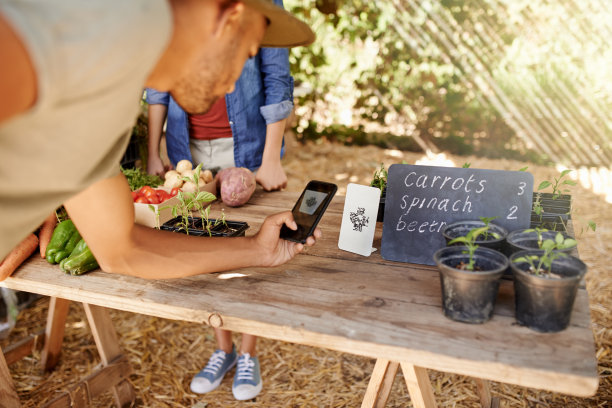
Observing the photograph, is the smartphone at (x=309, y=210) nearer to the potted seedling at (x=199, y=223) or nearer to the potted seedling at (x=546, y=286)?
the potted seedling at (x=199, y=223)

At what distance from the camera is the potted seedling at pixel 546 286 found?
118 centimetres

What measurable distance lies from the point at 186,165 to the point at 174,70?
1425mm

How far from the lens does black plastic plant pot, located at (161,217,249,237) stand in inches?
71.1

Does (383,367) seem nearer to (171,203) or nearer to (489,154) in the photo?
(171,203)

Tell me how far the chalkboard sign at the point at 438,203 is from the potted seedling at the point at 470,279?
0.23 metres

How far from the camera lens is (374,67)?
279 inches

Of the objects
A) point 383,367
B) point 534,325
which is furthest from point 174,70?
point 383,367

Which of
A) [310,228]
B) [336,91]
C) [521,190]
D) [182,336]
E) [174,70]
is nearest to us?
[174,70]

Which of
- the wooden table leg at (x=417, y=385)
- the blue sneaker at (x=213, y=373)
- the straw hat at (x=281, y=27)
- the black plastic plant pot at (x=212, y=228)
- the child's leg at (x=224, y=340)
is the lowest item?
the blue sneaker at (x=213, y=373)

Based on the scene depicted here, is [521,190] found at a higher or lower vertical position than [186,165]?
higher

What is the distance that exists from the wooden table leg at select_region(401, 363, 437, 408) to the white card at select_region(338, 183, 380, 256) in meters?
0.40

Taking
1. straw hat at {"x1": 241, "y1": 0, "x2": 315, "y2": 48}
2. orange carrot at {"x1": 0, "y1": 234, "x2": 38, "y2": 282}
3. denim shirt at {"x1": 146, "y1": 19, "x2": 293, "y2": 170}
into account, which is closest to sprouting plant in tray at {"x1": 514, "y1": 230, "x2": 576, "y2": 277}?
straw hat at {"x1": 241, "y1": 0, "x2": 315, "y2": 48}

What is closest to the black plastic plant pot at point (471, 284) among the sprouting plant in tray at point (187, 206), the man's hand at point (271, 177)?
the sprouting plant in tray at point (187, 206)

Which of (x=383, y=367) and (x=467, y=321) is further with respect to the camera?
(x=383, y=367)
